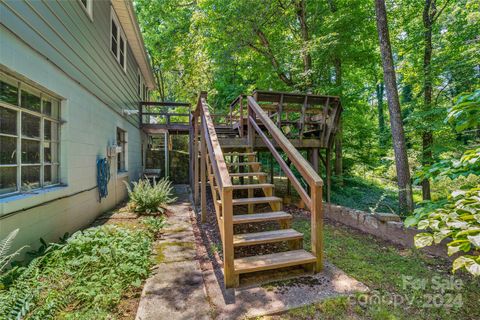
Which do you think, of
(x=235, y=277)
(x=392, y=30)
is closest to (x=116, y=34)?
(x=235, y=277)

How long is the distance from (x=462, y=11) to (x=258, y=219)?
8490 mm

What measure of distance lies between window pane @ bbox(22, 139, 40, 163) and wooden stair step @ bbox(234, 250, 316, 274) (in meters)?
2.72

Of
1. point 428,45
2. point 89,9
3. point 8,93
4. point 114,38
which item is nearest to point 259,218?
point 8,93

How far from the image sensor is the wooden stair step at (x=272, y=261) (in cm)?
236

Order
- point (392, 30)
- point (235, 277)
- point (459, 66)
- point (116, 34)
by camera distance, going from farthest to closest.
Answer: point (392, 30)
point (116, 34)
point (459, 66)
point (235, 277)

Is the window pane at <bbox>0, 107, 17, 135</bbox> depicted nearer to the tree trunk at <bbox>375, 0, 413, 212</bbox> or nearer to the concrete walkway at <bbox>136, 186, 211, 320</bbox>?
the concrete walkway at <bbox>136, 186, 211, 320</bbox>

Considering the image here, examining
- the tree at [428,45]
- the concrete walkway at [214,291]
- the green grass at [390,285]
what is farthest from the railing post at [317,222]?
the tree at [428,45]

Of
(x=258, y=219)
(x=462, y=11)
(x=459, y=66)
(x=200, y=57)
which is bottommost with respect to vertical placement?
(x=258, y=219)

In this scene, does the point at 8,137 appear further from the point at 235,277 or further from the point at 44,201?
the point at 235,277

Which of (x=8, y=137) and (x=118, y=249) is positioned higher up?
(x=8, y=137)

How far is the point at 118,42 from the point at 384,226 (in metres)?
7.24

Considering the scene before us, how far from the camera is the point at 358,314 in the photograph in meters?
1.96

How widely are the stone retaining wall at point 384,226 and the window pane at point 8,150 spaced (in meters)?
4.89

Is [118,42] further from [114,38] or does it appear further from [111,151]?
[111,151]
